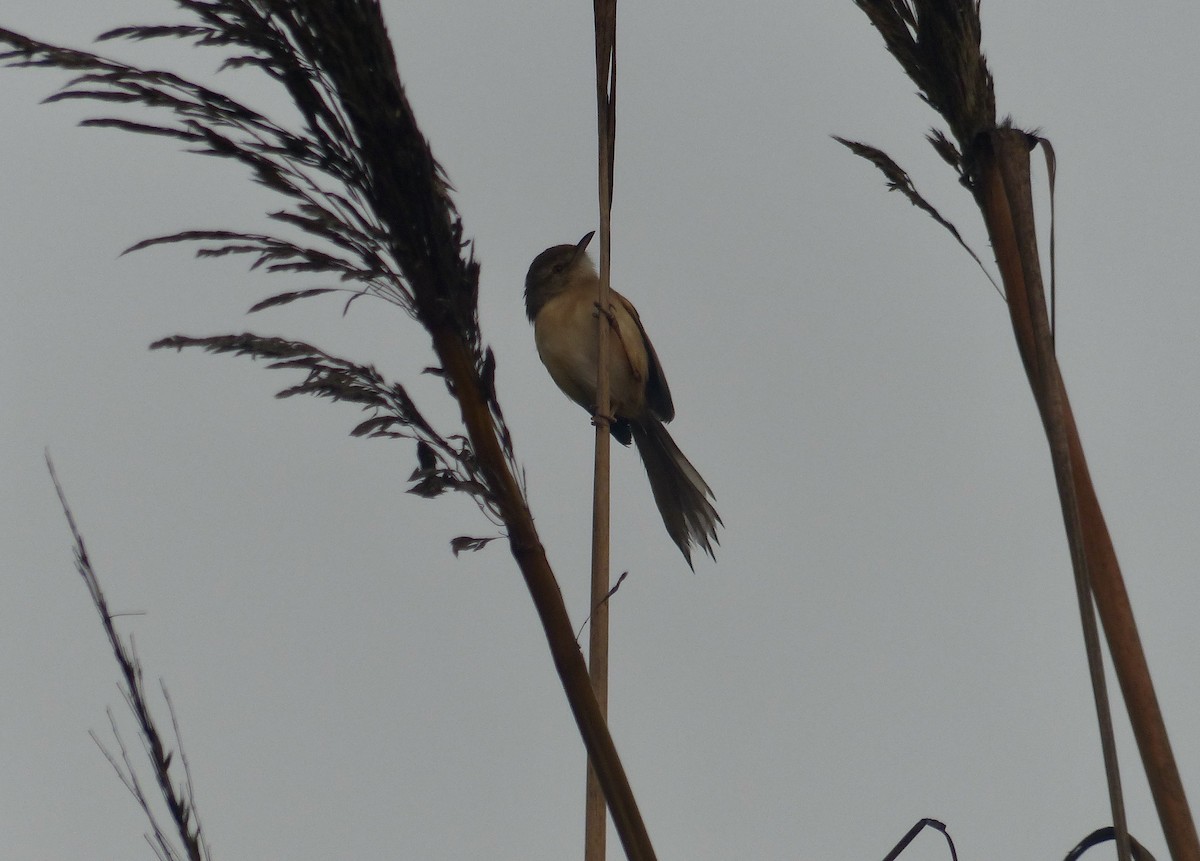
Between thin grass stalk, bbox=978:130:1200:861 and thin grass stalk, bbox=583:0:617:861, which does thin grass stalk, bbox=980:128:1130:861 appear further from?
thin grass stalk, bbox=583:0:617:861

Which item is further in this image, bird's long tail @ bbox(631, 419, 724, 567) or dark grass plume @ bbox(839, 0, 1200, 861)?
bird's long tail @ bbox(631, 419, 724, 567)

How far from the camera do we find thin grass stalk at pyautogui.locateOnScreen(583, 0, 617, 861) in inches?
67.1

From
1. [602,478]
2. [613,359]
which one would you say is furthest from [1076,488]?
[613,359]

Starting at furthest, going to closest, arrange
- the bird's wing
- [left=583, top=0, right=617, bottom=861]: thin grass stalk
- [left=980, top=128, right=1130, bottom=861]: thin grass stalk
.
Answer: the bird's wing → [left=583, top=0, right=617, bottom=861]: thin grass stalk → [left=980, top=128, right=1130, bottom=861]: thin grass stalk

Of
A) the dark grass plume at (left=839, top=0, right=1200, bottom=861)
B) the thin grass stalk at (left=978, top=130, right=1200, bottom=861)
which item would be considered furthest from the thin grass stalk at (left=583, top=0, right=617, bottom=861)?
the thin grass stalk at (left=978, top=130, right=1200, bottom=861)

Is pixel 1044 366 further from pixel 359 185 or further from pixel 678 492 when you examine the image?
pixel 678 492

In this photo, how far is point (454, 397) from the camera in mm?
1374

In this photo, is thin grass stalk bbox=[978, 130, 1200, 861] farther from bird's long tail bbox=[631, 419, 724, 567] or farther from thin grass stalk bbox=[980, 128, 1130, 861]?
bird's long tail bbox=[631, 419, 724, 567]

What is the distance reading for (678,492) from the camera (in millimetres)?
4793

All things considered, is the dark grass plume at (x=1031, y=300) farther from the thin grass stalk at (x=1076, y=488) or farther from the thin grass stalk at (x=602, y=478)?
the thin grass stalk at (x=602, y=478)

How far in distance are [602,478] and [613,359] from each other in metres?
3.41

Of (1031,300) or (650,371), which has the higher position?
(650,371)

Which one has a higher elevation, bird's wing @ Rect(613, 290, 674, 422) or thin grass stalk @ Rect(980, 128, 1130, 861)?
bird's wing @ Rect(613, 290, 674, 422)

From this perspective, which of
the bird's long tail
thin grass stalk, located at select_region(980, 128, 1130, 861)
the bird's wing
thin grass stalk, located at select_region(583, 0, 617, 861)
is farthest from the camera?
the bird's wing
